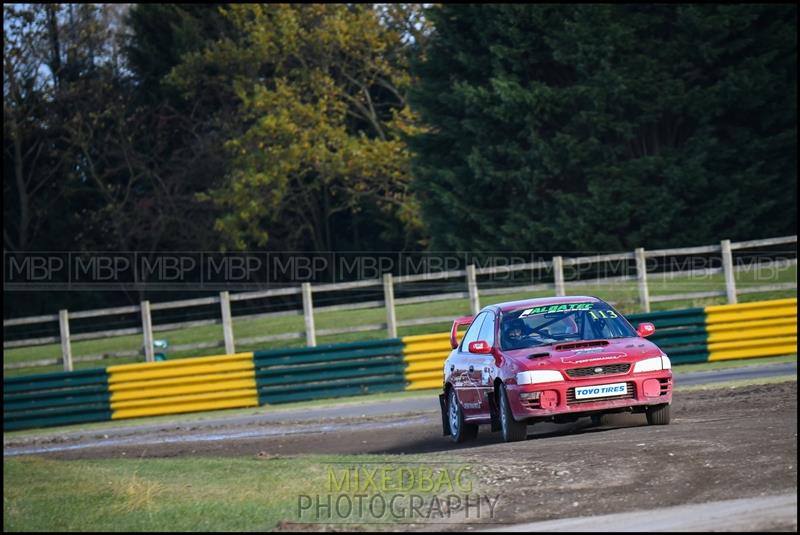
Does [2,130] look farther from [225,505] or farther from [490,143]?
[225,505]

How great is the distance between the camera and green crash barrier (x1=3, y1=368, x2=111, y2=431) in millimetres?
23453

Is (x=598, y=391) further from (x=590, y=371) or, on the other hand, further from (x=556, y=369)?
(x=556, y=369)

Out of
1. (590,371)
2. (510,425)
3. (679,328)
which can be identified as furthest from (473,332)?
(679,328)

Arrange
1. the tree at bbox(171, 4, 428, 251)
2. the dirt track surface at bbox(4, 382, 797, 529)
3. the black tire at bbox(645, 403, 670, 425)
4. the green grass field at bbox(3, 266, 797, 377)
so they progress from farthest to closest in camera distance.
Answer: the tree at bbox(171, 4, 428, 251) → the green grass field at bbox(3, 266, 797, 377) → the black tire at bbox(645, 403, 670, 425) → the dirt track surface at bbox(4, 382, 797, 529)

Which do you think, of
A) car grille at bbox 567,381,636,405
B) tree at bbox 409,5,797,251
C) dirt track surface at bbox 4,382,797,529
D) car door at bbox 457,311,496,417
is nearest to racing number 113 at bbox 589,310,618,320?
car door at bbox 457,311,496,417

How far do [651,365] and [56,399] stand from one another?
50.9ft

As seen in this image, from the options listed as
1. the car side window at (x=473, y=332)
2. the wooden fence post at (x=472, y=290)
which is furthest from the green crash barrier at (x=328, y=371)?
the car side window at (x=473, y=332)

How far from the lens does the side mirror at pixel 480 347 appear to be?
12.3 m

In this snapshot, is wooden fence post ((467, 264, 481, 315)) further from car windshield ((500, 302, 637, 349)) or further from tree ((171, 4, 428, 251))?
tree ((171, 4, 428, 251))

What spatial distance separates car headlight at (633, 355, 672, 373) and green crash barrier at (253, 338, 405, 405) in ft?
37.5

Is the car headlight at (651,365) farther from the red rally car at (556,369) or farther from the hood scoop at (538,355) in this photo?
the hood scoop at (538,355)

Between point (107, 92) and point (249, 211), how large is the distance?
866 centimetres

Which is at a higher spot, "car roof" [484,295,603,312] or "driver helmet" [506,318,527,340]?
"car roof" [484,295,603,312]

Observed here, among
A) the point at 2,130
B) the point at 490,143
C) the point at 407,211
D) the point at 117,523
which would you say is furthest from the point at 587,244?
the point at 117,523
